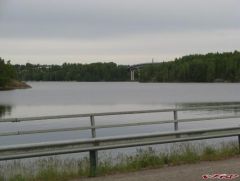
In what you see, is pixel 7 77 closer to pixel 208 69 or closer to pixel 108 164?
pixel 208 69

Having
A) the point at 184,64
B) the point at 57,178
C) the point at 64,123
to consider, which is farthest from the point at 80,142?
the point at 184,64

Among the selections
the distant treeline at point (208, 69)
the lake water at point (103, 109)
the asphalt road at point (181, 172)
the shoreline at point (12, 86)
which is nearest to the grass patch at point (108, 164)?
the asphalt road at point (181, 172)

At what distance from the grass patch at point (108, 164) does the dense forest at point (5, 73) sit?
14120 centimetres

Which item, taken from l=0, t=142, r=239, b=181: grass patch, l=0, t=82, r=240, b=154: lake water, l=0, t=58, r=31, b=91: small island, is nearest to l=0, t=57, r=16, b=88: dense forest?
l=0, t=58, r=31, b=91: small island

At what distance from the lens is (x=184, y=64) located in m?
189

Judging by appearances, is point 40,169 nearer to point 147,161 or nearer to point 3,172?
point 3,172

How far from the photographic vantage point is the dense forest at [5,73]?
498 ft

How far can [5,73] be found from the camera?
154000 millimetres

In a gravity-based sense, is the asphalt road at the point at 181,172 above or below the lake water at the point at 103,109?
above

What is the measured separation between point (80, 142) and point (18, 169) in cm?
183

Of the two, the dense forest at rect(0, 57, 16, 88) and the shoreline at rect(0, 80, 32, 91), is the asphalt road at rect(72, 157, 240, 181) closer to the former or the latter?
the dense forest at rect(0, 57, 16, 88)

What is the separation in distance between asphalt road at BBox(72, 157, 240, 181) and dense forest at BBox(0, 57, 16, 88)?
143 metres

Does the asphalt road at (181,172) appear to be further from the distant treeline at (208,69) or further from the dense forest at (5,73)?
the distant treeline at (208,69)

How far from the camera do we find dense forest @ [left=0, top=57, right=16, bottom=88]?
152m
